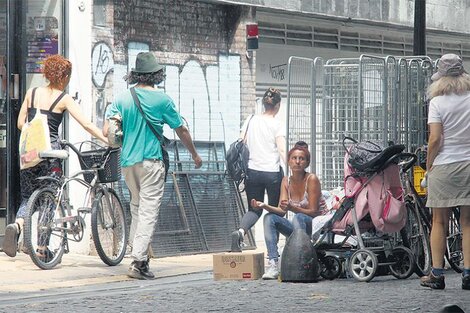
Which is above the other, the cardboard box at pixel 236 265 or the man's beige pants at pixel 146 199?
the man's beige pants at pixel 146 199

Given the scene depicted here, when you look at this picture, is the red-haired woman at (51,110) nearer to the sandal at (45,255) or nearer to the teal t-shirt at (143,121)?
the sandal at (45,255)

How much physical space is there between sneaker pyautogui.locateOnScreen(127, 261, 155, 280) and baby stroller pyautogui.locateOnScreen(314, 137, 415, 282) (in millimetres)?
1540

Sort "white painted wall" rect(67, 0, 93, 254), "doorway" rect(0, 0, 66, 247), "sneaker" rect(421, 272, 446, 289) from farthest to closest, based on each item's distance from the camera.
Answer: "white painted wall" rect(67, 0, 93, 254) → "doorway" rect(0, 0, 66, 247) → "sneaker" rect(421, 272, 446, 289)

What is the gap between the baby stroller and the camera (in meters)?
12.1

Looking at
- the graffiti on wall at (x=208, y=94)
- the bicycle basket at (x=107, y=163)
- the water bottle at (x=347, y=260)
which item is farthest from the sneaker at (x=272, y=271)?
the graffiti on wall at (x=208, y=94)

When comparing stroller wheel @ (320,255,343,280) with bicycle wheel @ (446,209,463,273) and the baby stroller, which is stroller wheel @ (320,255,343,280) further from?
bicycle wheel @ (446,209,463,273)

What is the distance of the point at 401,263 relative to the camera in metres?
12.3

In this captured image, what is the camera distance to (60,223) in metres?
12.7

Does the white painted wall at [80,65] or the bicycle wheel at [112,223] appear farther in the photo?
the white painted wall at [80,65]

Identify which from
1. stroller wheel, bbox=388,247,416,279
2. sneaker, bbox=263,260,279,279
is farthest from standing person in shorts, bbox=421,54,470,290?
sneaker, bbox=263,260,279,279

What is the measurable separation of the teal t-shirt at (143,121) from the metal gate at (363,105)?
5.25 feet

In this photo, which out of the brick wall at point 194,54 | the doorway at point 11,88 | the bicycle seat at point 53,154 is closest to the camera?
the bicycle seat at point 53,154

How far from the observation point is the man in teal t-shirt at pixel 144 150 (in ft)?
40.0

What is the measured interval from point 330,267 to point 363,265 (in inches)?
16.7
